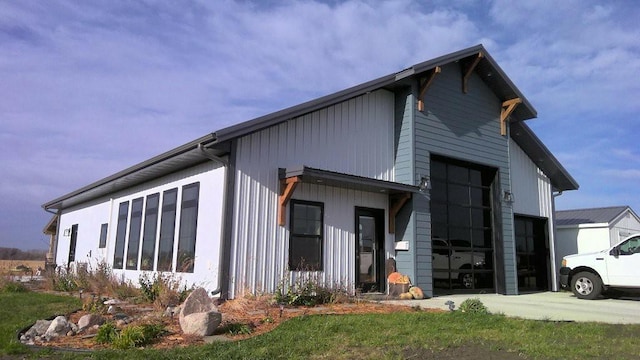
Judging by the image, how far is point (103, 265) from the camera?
14664mm

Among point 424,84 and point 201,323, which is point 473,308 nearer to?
point 201,323

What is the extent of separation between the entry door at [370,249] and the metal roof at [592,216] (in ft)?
37.1

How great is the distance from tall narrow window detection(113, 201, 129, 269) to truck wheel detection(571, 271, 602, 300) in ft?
42.2

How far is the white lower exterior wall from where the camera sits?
10.7m

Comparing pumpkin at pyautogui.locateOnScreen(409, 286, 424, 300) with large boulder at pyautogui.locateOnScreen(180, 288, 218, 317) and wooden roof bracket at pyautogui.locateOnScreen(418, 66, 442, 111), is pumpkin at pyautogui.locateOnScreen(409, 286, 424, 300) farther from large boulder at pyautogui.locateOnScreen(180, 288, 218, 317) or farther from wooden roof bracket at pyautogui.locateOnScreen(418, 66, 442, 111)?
large boulder at pyautogui.locateOnScreen(180, 288, 218, 317)

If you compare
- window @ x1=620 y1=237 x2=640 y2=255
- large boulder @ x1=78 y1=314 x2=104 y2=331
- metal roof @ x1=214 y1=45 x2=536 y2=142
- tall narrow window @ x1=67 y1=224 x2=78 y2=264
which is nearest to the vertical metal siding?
metal roof @ x1=214 y1=45 x2=536 y2=142

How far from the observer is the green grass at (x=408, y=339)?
5.82m

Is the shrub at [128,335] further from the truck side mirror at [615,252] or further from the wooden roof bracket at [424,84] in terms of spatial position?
the truck side mirror at [615,252]

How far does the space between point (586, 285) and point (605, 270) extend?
2.16 feet

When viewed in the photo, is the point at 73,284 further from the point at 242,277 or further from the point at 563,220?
the point at 563,220

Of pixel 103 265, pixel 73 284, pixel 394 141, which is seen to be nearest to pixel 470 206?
pixel 394 141

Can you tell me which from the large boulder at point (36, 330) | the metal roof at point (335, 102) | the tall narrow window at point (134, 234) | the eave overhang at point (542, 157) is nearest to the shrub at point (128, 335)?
the large boulder at point (36, 330)

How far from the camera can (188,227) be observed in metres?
11.9

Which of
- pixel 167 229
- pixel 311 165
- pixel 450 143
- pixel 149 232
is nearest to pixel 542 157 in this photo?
pixel 450 143
